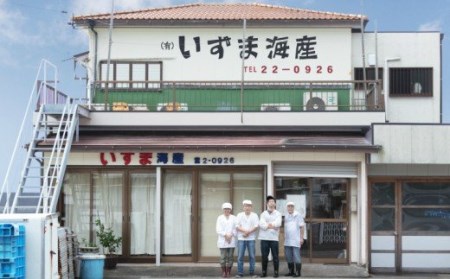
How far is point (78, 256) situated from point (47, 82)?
15.9ft

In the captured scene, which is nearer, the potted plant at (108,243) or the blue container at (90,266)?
the blue container at (90,266)

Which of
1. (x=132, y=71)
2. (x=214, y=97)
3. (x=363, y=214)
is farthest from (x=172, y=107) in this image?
(x=363, y=214)

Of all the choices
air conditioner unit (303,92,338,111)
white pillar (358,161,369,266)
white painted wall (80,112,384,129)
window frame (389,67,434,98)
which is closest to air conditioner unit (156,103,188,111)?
white painted wall (80,112,384,129)

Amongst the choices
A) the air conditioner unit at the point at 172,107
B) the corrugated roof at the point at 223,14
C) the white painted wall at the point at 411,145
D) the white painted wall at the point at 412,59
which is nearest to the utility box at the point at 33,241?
the air conditioner unit at the point at 172,107

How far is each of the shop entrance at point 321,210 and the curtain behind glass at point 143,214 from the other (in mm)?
3128

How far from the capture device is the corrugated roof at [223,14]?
2077cm

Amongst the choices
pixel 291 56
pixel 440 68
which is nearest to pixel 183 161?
pixel 291 56

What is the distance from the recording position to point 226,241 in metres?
15.5

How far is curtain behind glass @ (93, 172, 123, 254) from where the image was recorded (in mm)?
17359

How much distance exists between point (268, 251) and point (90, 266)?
3.88 meters

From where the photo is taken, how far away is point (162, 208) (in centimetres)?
1738

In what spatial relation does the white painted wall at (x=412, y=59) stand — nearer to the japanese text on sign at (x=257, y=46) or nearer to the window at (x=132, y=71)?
the japanese text on sign at (x=257, y=46)

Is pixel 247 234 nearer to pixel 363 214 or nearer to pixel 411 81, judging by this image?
pixel 363 214

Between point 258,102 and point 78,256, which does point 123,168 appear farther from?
point 258,102
